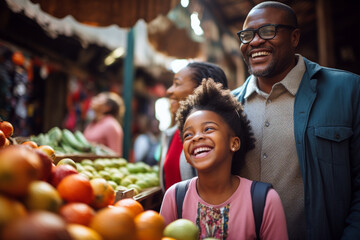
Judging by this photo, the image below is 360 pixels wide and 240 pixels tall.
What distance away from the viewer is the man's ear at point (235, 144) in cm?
188

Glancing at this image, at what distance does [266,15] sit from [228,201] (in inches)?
58.7

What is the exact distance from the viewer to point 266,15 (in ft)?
7.09

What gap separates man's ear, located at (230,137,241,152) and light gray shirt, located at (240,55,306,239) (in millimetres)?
324

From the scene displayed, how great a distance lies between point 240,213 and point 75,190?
0.99 metres

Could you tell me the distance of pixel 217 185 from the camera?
179 cm

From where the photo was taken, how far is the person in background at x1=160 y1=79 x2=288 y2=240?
1.61 metres

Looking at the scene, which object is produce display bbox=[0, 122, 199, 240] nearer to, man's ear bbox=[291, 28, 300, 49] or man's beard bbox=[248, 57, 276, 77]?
man's beard bbox=[248, 57, 276, 77]

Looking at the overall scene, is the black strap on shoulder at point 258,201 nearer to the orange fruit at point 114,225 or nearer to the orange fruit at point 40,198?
the orange fruit at point 114,225

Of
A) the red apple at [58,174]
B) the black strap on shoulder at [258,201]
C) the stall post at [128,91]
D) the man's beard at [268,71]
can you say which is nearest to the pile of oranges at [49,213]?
the red apple at [58,174]

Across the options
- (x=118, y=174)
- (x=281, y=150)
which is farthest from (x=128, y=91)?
(x=281, y=150)

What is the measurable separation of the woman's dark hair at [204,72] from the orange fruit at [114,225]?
1.86 metres

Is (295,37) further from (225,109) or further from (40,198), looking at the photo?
(40,198)

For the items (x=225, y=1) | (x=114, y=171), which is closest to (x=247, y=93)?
(x=114, y=171)

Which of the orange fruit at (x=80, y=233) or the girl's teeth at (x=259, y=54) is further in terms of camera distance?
the girl's teeth at (x=259, y=54)
